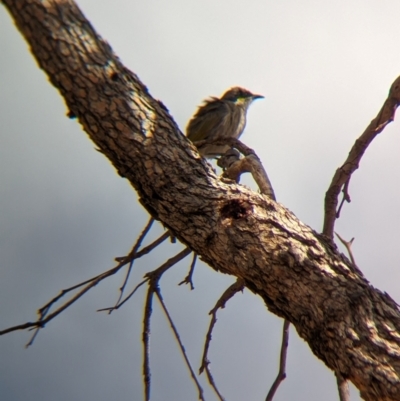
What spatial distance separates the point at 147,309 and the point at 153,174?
1211 millimetres

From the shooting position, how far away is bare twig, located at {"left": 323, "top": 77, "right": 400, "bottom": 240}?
3.50 metres

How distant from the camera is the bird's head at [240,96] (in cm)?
902

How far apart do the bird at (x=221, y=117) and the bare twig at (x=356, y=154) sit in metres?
4.61

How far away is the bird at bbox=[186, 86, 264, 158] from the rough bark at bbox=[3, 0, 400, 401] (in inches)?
213

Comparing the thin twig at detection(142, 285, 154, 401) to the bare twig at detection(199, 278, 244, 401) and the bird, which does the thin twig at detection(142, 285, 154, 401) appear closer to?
the bare twig at detection(199, 278, 244, 401)

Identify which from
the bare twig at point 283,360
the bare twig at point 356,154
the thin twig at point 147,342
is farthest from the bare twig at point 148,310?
the bare twig at point 356,154

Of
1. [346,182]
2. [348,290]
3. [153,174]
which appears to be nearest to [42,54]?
Result: [153,174]

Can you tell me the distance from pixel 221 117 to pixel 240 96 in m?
0.79

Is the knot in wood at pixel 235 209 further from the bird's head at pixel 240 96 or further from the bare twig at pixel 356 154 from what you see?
the bird's head at pixel 240 96

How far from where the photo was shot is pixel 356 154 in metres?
3.54

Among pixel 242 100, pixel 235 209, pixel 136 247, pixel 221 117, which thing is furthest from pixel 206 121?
pixel 235 209

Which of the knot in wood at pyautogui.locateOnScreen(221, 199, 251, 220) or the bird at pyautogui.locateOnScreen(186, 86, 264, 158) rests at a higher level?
the bird at pyautogui.locateOnScreen(186, 86, 264, 158)

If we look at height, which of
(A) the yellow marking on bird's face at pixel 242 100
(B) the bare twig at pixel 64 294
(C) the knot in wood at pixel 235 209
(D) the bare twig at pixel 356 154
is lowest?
(B) the bare twig at pixel 64 294

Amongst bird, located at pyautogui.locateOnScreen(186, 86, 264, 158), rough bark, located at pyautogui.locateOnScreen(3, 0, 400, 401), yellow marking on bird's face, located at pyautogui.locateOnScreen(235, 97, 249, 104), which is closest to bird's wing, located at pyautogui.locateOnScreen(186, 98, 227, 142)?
bird, located at pyautogui.locateOnScreen(186, 86, 264, 158)
